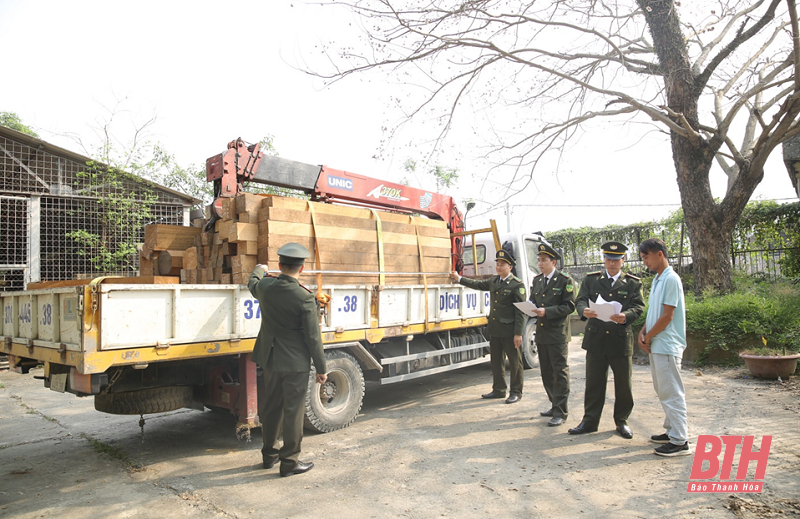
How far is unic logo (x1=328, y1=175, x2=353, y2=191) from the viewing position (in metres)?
6.38

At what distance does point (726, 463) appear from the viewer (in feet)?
13.3

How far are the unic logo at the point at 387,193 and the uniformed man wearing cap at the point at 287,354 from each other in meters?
2.79

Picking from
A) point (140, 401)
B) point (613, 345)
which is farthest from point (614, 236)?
point (140, 401)

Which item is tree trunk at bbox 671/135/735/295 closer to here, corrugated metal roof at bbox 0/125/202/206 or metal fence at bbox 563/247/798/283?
metal fence at bbox 563/247/798/283

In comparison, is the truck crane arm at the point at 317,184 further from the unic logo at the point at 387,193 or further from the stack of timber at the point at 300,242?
the stack of timber at the point at 300,242

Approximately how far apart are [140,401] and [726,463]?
4.87 meters

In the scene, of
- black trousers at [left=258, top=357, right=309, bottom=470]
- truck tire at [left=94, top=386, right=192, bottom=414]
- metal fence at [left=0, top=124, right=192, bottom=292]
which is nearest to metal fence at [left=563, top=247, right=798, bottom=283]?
black trousers at [left=258, top=357, right=309, bottom=470]

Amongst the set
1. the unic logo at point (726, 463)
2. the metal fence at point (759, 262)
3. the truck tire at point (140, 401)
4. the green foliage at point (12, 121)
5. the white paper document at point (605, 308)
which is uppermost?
the green foliage at point (12, 121)

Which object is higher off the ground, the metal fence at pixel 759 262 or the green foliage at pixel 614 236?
the green foliage at pixel 614 236

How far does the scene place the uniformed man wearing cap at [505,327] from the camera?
21.3ft

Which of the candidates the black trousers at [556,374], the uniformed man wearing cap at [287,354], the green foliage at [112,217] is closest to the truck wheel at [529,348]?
the black trousers at [556,374]

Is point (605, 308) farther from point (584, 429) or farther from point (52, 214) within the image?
point (52, 214)

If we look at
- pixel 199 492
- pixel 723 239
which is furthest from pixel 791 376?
pixel 199 492

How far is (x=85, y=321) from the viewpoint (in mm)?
3666
